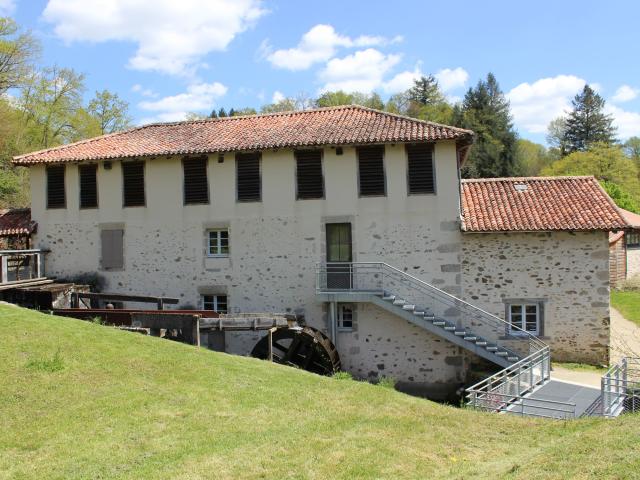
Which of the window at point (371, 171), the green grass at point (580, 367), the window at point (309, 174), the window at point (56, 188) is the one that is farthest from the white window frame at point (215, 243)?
the green grass at point (580, 367)

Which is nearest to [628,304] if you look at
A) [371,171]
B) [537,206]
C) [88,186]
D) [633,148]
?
[537,206]

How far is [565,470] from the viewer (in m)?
6.14

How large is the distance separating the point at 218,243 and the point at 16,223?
23.8ft

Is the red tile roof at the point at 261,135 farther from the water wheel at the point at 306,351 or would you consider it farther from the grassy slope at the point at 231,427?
the grassy slope at the point at 231,427

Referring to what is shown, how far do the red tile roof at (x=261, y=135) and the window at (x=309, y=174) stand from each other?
0.53 meters

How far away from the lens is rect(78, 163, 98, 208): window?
1944 centimetres

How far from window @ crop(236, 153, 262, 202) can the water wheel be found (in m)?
4.47

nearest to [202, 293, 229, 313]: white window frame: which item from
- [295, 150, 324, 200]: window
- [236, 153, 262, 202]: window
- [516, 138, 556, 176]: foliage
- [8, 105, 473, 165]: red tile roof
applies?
[236, 153, 262, 202]: window

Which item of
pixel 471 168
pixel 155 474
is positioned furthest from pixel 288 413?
pixel 471 168

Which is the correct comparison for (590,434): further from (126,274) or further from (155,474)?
(126,274)

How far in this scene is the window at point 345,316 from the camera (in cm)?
1784

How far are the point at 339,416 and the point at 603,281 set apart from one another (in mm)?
10852

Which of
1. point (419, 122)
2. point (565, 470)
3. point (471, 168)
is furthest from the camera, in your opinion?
point (471, 168)

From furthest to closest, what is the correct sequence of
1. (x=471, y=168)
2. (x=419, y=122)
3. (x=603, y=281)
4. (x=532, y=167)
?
(x=532, y=167) < (x=471, y=168) < (x=419, y=122) < (x=603, y=281)
